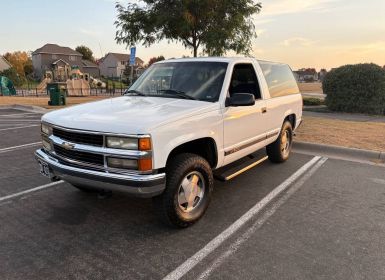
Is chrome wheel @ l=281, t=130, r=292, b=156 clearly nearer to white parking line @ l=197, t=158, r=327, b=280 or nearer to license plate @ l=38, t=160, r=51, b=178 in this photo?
white parking line @ l=197, t=158, r=327, b=280

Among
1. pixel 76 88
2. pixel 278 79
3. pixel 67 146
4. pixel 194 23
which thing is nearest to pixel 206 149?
pixel 67 146

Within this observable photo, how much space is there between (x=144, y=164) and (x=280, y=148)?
375cm

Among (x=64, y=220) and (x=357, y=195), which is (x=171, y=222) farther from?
Result: (x=357, y=195)

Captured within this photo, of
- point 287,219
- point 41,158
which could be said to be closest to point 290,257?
point 287,219

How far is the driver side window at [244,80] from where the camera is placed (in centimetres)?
494

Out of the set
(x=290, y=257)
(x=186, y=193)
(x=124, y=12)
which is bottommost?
(x=290, y=257)

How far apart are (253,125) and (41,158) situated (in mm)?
2879

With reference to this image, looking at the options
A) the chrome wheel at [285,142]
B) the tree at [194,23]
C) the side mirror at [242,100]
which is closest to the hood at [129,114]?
the side mirror at [242,100]

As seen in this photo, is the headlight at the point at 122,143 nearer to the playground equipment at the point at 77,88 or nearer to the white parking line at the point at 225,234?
the white parking line at the point at 225,234

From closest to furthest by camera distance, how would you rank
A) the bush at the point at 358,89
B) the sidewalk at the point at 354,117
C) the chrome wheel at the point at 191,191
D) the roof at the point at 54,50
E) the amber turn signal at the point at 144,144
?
the amber turn signal at the point at 144,144
the chrome wheel at the point at 191,191
the sidewalk at the point at 354,117
the bush at the point at 358,89
the roof at the point at 54,50

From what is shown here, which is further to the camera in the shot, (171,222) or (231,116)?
(231,116)

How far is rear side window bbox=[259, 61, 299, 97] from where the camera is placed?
5.74 meters

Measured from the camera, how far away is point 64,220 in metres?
4.05

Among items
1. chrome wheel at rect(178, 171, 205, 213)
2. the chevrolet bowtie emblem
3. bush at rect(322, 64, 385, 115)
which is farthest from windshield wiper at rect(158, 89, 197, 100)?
bush at rect(322, 64, 385, 115)
